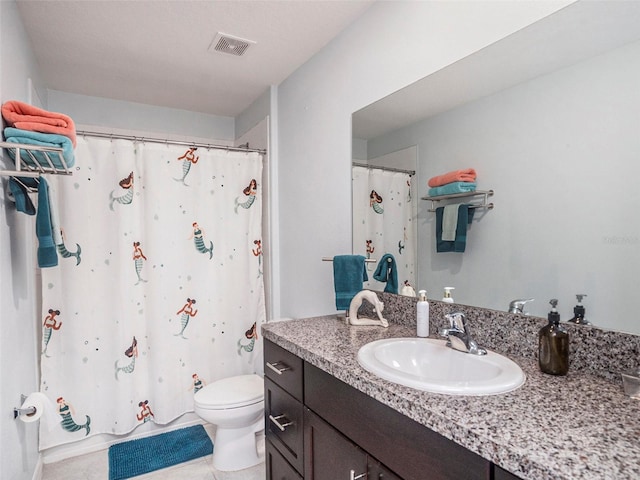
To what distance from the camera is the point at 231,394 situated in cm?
210

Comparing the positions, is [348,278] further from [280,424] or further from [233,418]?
[233,418]

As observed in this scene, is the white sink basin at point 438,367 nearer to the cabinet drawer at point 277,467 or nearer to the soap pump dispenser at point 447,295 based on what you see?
the soap pump dispenser at point 447,295

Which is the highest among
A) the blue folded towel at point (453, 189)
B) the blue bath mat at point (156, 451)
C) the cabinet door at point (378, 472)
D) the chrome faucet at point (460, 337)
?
the blue folded towel at point (453, 189)

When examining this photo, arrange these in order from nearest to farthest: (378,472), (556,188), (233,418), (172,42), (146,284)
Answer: (378,472)
(556,188)
(233,418)
(172,42)
(146,284)

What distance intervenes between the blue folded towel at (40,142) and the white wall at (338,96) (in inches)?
49.4

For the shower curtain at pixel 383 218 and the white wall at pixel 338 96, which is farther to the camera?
the shower curtain at pixel 383 218

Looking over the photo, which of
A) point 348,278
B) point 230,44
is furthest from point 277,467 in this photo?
point 230,44

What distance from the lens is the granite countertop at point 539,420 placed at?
2.02 ft

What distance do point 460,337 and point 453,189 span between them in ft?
1.86

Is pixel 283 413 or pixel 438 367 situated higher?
pixel 438 367

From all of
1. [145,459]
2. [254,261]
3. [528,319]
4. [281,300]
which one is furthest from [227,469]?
[528,319]

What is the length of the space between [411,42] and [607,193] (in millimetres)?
1004

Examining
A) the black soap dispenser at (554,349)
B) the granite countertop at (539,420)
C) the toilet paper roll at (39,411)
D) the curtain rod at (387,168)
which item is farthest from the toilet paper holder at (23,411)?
the black soap dispenser at (554,349)

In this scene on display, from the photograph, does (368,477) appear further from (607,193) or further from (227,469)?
(227,469)
